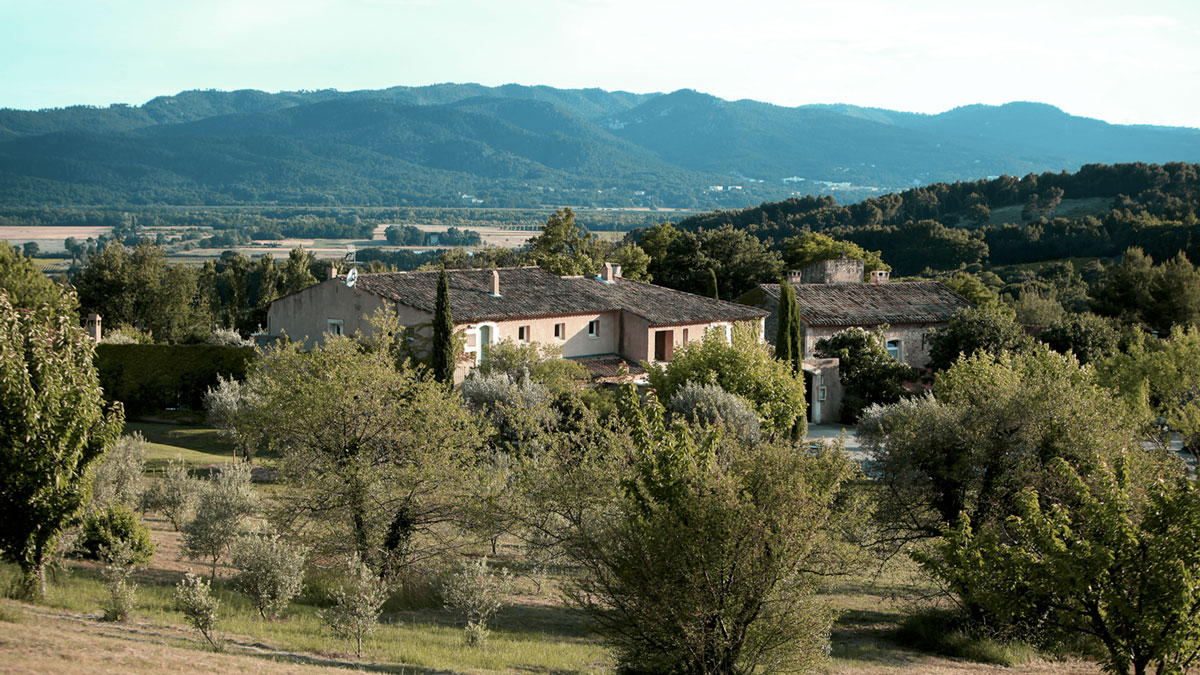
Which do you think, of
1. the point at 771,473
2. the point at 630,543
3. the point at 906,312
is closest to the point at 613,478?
the point at 630,543

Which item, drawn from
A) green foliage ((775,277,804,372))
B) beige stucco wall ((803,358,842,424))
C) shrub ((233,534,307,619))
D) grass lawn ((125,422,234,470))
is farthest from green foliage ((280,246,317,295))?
shrub ((233,534,307,619))

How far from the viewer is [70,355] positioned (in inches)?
584

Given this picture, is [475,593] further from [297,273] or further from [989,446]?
[297,273]

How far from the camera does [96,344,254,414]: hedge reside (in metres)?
40.9

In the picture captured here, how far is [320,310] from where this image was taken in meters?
44.6

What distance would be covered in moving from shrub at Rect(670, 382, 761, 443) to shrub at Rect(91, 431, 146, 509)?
16.1 meters

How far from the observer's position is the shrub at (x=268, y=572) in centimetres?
1712

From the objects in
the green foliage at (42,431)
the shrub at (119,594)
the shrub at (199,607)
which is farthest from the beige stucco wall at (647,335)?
the shrub at (199,607)

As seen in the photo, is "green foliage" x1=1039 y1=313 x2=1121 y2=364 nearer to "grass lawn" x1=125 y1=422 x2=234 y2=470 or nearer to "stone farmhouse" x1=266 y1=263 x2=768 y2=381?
"stone farmhouse" x1=266 y1=263 x2=768 y2=381

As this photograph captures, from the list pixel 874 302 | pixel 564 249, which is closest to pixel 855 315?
pixel 874 302

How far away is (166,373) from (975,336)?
3417cm

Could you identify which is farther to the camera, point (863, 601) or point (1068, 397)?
point (863, 601)

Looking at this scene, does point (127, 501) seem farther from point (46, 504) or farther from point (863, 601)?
point (863, 601)

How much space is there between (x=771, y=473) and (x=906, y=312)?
38.7 m
